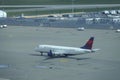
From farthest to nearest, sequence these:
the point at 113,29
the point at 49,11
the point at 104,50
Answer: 1. the point at 49,11
2. the point at 113,29
3. the point at 104,50

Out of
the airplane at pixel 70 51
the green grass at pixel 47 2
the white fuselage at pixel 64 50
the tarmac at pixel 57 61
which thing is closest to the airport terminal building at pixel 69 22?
the tarmac at pixel 57 61

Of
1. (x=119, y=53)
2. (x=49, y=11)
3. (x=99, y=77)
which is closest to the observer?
(x=99, y=77)

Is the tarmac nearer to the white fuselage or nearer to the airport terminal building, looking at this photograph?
the white fuselage

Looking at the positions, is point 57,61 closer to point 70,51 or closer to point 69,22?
point 70,51

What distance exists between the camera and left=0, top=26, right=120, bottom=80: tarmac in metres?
23.1

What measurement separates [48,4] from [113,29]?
34.5 metres

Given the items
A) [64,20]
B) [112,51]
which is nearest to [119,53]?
[112,51]

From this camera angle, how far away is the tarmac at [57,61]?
910 inches

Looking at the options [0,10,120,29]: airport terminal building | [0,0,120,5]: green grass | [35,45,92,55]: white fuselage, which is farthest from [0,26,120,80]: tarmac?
[0,0,120,5]: green grass

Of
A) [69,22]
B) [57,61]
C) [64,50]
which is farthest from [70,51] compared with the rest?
[69,22]

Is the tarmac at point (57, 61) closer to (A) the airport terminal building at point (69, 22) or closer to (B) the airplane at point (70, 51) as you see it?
(B) the airplane at point (70, 51)

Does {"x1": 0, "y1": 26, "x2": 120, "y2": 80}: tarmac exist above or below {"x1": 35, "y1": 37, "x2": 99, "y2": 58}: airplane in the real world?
below

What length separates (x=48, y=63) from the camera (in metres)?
27.7

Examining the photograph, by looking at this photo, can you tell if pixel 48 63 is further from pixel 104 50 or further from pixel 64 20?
pixel 64 20
